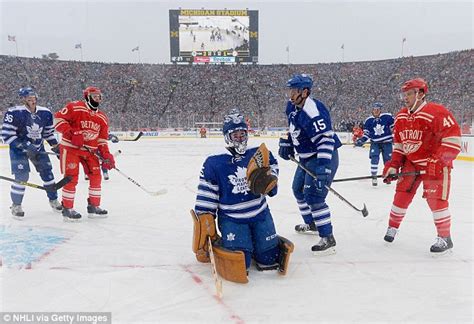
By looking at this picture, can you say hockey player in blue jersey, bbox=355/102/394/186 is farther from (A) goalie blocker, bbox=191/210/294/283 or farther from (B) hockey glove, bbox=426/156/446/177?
(A) goalie blocker, bbox=191/210/294/283

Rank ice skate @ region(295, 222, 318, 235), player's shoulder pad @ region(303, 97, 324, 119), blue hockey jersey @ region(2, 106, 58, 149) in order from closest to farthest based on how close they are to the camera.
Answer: player's shoulder pad @ region(303, 97, 324, 119) → ice skate @ region(295, 222, 318, 235) → blue hockey jersey @ region(2, 106, 58, 149)

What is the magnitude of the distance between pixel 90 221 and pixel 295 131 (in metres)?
2.38

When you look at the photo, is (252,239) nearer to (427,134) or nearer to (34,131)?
(427,134)

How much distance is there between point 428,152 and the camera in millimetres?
3244

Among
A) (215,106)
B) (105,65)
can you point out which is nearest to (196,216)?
(215,106)

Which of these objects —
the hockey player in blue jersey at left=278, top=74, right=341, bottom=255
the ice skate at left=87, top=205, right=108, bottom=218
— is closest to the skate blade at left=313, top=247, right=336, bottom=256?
the hockey player in blue jersey at left=278, top=74, right=341, bottom=255

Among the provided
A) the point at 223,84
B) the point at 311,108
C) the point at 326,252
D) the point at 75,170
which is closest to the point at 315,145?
the point at 311,108

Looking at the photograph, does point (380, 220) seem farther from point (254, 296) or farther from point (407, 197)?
point (254, 296)

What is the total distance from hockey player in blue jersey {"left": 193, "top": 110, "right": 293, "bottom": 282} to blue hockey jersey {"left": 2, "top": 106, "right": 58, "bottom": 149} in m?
2.69

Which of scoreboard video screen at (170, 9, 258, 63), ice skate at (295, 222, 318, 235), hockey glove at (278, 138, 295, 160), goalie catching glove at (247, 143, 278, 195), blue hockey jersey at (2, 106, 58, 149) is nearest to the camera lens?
goalie catching glove at (247, 143, 278, 195)

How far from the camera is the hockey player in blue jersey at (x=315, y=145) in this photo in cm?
310

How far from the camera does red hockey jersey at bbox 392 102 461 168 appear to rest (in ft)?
9.94

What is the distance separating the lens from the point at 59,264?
2.94 metres

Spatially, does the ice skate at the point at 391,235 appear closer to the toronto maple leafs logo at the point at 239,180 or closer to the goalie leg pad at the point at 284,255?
the goalie leg pad at the point at 284,255
